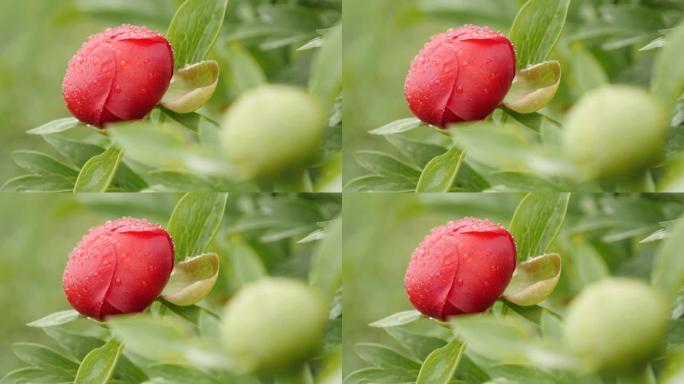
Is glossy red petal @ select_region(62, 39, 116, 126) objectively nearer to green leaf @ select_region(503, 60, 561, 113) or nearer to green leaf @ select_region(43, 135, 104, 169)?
green leaf @ select_region(43, 135, 104, 169)

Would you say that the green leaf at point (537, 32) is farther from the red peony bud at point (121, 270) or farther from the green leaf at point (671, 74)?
the red peony bud at point (121, 270)

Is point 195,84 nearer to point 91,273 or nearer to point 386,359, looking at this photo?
point 91,273

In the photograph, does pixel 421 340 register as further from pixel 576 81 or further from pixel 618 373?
pixel 576 81

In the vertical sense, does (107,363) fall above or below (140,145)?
below

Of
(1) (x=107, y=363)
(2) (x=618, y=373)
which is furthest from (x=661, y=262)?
(1) (x=107, y=363)

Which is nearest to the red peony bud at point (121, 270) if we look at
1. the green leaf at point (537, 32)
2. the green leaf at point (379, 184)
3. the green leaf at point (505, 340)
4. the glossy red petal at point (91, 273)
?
the glossy red petal at point (91, 273)

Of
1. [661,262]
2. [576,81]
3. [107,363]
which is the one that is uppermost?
[576,81]
